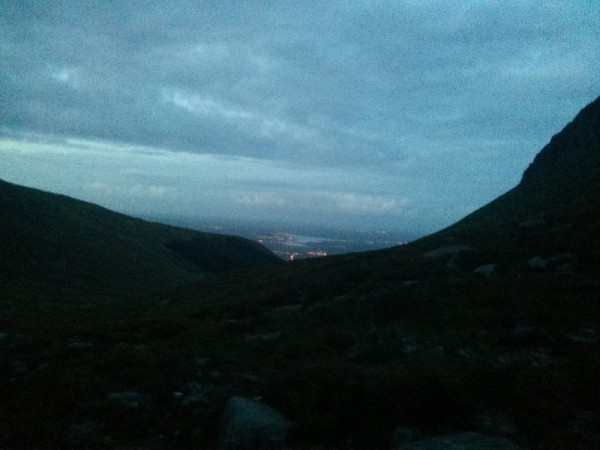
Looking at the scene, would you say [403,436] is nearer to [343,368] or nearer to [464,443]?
[464,443]

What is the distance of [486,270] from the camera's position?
16000mm

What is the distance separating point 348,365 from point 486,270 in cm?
1059

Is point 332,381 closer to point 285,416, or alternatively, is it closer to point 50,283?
point 285,416

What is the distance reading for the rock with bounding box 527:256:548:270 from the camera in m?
15.5

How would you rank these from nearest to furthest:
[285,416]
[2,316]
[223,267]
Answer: [285,416] < [2,316] < [223,267]

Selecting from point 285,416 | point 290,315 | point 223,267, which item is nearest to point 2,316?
point 290,315

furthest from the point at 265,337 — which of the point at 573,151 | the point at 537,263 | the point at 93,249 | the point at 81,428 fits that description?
the point at 573,151

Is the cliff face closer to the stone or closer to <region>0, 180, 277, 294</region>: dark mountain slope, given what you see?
the stone

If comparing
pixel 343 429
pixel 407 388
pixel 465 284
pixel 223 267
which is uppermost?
pixel 465 284

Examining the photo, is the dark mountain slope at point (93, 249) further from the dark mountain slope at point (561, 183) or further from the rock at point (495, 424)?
the dark mountain slope at point (561, 183)

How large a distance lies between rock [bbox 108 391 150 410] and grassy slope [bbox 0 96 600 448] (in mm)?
141

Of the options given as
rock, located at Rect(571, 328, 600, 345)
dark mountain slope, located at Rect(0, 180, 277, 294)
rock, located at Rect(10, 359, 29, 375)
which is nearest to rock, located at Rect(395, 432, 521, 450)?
rock, located at Rect(571, 328, 600, 345)

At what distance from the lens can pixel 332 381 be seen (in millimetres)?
6875

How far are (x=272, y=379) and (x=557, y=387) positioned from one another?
205 inches
